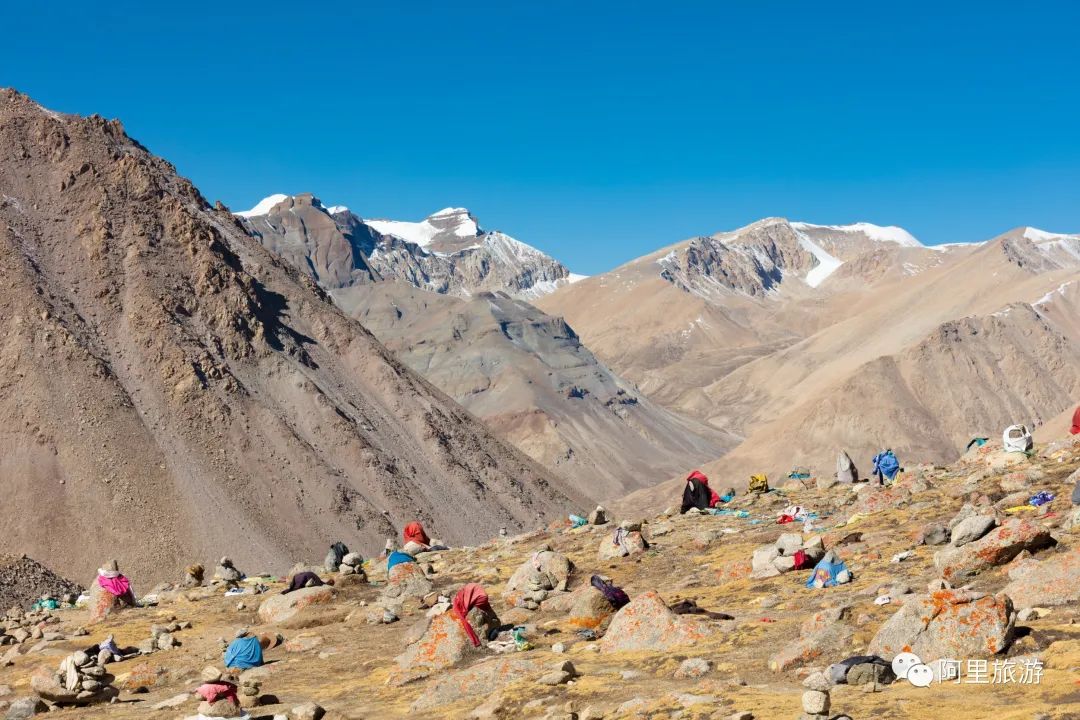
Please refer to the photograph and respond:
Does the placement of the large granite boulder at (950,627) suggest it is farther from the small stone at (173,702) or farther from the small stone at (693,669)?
the small stone at (173,702)

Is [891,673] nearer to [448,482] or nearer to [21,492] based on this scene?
[21,492]

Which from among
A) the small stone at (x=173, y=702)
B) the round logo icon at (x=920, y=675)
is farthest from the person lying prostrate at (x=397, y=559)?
the round logo icon at (x=920, y=675)

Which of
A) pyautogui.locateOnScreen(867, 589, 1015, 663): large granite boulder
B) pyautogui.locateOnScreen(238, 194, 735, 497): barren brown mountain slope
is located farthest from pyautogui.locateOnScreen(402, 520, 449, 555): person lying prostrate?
pyautogui.locateOnScreen(238, 194, 735, 497): barren brown mountain slope

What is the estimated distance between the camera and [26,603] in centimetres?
3509

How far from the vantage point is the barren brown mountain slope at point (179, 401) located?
5203 cm

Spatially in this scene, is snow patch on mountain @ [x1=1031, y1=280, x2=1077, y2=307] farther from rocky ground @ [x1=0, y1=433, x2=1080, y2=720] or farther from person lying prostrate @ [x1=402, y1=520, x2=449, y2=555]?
person lying prostrate @ [x1=402, y1=520, x2=449, y2=555]

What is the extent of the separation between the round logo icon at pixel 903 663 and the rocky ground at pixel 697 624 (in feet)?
0.27

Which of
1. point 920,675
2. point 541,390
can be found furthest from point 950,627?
point 541,390

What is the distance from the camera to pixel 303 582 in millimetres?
20547

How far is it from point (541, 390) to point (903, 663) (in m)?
119

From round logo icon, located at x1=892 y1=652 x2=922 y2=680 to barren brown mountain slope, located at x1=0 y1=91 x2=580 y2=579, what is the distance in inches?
1752

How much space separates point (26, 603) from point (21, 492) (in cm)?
1826

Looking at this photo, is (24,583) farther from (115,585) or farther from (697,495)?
(697,495)

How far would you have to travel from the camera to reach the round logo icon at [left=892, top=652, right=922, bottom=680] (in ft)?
33.3
